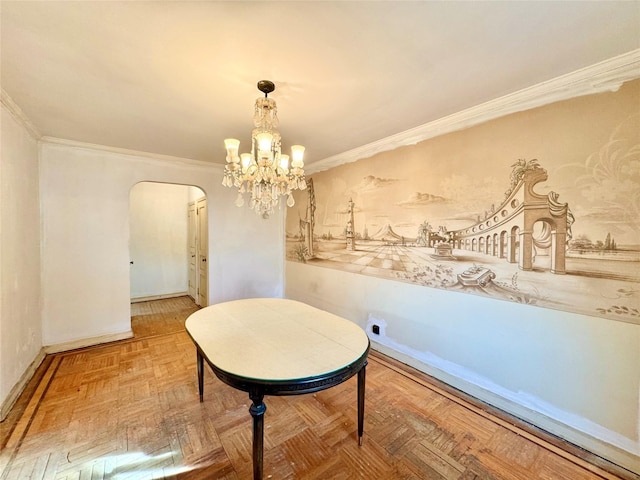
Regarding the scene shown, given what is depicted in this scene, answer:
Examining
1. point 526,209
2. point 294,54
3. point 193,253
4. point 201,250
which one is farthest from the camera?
point 193,253

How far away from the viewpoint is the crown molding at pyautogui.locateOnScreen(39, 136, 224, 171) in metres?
2.87

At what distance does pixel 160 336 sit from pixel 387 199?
3.48 metres

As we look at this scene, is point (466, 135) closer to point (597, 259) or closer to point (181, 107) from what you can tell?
point (597, 259)

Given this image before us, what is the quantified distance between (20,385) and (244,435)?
215 centimetres

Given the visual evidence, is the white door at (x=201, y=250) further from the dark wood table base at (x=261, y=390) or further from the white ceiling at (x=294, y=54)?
the dark wood table base at (x=261, y=390)

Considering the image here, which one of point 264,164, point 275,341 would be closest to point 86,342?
point 275,341

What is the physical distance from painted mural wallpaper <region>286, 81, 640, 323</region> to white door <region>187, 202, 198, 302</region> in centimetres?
365

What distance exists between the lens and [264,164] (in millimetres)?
1771

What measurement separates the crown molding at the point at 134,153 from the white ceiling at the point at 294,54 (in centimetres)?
69

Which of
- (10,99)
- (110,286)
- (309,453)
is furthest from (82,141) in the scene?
Answer: (309,453)

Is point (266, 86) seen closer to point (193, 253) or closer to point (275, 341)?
point (275, 341)

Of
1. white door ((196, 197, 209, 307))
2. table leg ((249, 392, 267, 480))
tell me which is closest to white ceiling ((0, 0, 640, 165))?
table leg ((249, 392, 267, 480))

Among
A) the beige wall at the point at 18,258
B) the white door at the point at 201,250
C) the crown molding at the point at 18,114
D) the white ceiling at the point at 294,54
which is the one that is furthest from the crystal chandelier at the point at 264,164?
the white door at the point at 201,250

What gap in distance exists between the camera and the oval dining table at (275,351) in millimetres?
1254
